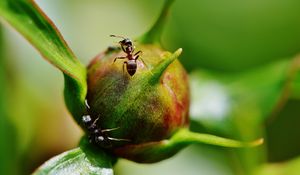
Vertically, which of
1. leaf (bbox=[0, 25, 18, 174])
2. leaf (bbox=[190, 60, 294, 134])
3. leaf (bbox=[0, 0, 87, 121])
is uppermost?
leaf (bbox=[0, 0, 87, 121])

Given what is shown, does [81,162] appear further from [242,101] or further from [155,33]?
[242,101]

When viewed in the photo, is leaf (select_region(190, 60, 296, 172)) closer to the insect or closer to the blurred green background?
the blurred green background

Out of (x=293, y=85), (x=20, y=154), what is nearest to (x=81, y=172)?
(x=20, y=154)

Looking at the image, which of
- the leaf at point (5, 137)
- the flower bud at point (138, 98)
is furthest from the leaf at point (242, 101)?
the flower bud at point (138, 98)

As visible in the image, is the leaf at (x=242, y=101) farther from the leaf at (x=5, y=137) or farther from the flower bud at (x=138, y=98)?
the flower bud at (x=138, y=98)

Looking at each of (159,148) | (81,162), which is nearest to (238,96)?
(159,148)

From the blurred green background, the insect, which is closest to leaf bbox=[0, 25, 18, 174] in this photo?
the blurred green background

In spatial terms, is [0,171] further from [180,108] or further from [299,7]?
[299,7]
